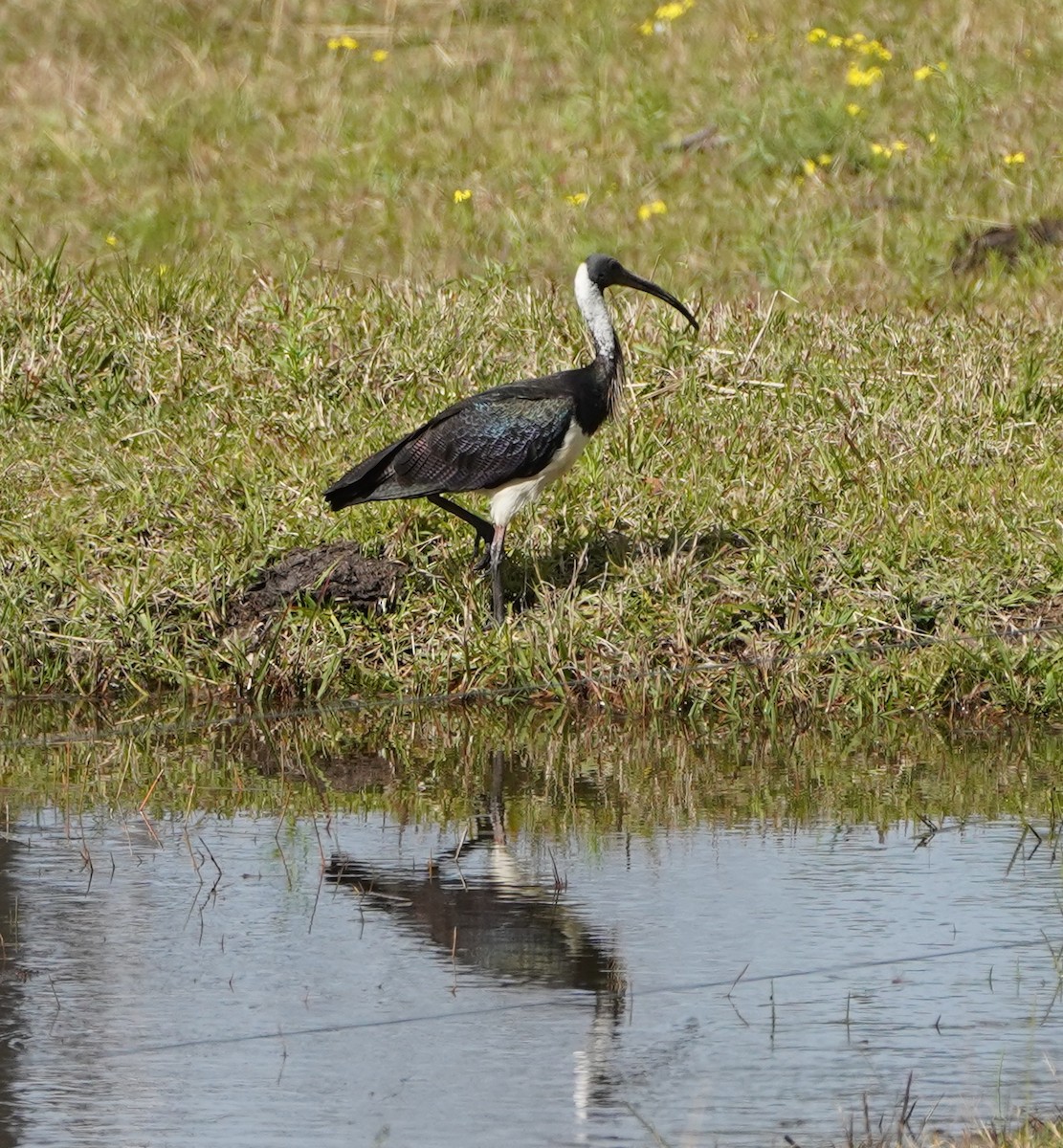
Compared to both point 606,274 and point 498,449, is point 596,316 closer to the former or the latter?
point 606,274

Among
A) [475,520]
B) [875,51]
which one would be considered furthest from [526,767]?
[875,51]

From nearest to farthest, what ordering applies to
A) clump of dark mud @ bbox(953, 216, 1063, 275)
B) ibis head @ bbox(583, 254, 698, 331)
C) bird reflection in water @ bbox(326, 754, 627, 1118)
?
1. bird reflection in water @ bbox(326, 754, 627, 1118)
2. ibis head @ bbox(583, 254, 698, 331)
3. clump of dark mud @ bbox(953, 216, 1063, 275)

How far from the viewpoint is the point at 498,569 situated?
787 cm

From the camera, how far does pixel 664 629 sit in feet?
25.2

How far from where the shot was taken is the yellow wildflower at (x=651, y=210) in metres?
12.6

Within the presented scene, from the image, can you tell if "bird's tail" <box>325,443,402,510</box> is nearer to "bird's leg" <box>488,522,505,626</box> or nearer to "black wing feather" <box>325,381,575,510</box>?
"black wing feather" <box>325,381,575,510</box>

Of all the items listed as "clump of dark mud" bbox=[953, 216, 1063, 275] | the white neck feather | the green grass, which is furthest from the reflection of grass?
"clump of dark mud" bbox=[953, 216, 1063, 275]

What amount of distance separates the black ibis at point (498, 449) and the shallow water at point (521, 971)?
1436mm

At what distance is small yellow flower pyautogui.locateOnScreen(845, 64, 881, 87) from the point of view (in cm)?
1380

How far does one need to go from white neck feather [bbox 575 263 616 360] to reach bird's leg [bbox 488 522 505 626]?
29.7 inches

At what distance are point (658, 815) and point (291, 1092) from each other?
226 cm

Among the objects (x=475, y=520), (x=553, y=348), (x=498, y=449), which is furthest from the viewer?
(x=553, y=348)

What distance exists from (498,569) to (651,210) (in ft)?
17.2

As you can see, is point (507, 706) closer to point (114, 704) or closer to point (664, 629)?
point (664, 629)
